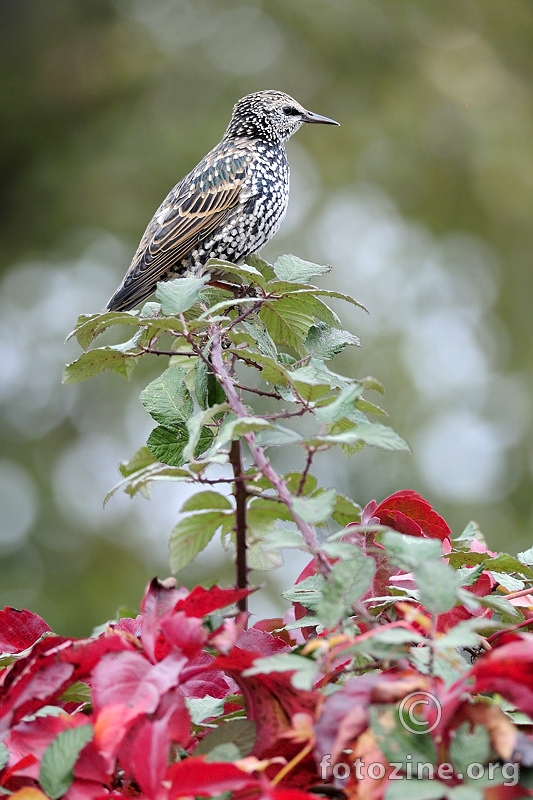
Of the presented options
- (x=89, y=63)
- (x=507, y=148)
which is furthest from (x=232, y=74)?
(x=507, y=148)

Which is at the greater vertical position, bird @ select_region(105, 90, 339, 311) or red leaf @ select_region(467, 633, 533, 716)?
bird @ select_region(105, 90, 339, 311)

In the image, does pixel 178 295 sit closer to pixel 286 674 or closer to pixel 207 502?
pixel 207 502

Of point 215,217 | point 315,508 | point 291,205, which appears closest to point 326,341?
point 315,508

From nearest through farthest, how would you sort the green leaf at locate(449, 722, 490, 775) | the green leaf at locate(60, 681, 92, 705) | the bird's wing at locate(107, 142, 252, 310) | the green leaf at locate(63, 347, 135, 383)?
the green leaf at locate(449, 722, 490, 775), the green leaf at locate(60, 681, 92, 705), the green leaf at locate(63, 347, 135, 383), the bird's wing at locate(107, 142, 252, 310)

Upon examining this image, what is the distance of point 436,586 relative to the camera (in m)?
0.58

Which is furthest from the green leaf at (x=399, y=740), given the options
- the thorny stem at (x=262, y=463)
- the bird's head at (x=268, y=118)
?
the bird's head at (x=268, y=118)

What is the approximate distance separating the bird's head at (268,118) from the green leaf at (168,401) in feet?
7.47

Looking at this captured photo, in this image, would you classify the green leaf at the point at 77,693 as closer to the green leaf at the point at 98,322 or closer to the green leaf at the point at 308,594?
the green leaf at the point at 308,594

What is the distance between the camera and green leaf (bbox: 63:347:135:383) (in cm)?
96

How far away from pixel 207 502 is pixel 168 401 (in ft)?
0.64

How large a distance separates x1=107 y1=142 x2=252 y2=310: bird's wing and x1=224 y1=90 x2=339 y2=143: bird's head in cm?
16

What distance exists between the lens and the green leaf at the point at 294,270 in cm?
98

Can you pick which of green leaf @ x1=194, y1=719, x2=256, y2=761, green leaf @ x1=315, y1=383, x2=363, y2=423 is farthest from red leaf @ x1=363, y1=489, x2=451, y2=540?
green leaf @ x1=194, y1=719, x2=256, y2=761

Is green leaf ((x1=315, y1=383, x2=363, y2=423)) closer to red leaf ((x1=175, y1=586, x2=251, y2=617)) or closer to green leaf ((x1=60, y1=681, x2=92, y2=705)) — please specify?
red leaf ((x1=175, y1=586, x2=251, y2=617))
